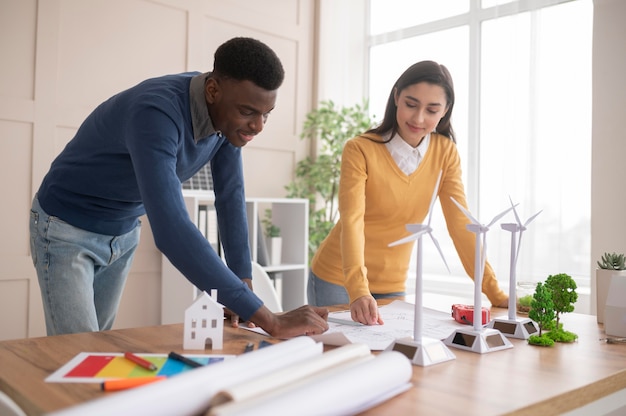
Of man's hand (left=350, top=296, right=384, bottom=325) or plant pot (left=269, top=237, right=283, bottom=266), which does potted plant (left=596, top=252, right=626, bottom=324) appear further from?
plant pot (left=269, top=237, right=283, bottom=266)

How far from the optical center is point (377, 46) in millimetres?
4871

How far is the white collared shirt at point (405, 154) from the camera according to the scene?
7.02 ft

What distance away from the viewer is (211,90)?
150 cm

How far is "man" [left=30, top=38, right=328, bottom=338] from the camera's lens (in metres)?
1.33

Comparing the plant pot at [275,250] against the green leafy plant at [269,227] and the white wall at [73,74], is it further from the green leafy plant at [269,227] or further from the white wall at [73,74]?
the white wall at [73,74]

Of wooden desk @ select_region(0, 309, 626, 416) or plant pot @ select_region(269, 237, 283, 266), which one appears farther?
plant pot @ select_region(269, 237, 283, 266)

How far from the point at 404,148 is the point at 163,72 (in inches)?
88.9

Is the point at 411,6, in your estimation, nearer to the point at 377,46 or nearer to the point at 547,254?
the point at 377,46

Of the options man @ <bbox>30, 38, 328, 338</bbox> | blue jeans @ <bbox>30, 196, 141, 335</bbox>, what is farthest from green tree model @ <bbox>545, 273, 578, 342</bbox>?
blue jeans @ <bbox>30, 196, 141, 335</bbox>

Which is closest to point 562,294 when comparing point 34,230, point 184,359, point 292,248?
point 184,359

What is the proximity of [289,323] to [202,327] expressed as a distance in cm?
21

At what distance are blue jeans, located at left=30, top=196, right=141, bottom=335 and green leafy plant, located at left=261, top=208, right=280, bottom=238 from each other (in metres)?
2.33

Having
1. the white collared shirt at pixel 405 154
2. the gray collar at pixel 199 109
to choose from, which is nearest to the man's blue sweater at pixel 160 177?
the gray collar at pixel 199 109

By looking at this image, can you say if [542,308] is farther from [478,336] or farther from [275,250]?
[275,250]
